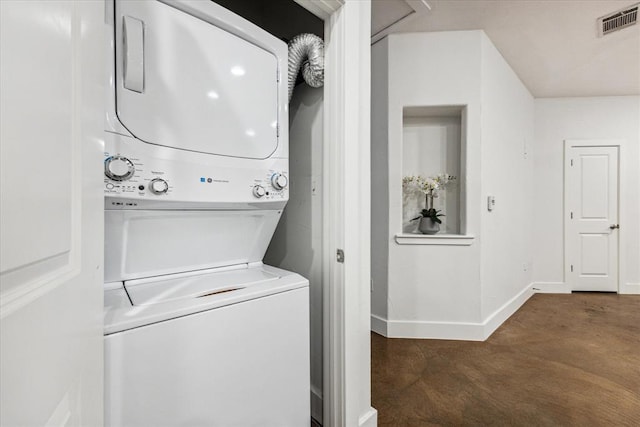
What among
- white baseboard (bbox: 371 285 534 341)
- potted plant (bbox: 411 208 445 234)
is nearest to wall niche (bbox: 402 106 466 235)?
potted plant (bbox: 411 208 445 234)

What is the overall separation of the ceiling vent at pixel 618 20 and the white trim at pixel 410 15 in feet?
4.74

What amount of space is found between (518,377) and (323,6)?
2.55 meters

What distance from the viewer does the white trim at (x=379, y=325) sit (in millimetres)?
2761

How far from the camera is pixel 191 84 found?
1066 millimetres

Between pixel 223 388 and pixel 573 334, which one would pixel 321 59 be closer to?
pixel 223 388

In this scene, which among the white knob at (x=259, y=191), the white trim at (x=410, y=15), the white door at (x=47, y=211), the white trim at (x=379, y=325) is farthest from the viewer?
the white trim at (x=379, y=325)

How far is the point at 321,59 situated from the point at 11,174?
4.81 feet

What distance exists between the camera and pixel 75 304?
1.24ft

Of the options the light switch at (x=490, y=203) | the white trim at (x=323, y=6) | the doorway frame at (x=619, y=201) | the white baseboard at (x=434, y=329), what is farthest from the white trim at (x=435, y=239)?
the doorway frame at (x=619, y=201)

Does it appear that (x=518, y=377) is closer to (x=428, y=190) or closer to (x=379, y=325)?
(x=379, y=325)

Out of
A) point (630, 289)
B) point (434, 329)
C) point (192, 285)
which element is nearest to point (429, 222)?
point (434, 329)

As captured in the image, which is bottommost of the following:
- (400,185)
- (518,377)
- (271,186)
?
(518,377)

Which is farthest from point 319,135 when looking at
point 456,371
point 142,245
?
point 456,371

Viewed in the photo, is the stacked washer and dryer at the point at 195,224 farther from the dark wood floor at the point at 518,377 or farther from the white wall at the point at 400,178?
the white wall at the point at 400,178
